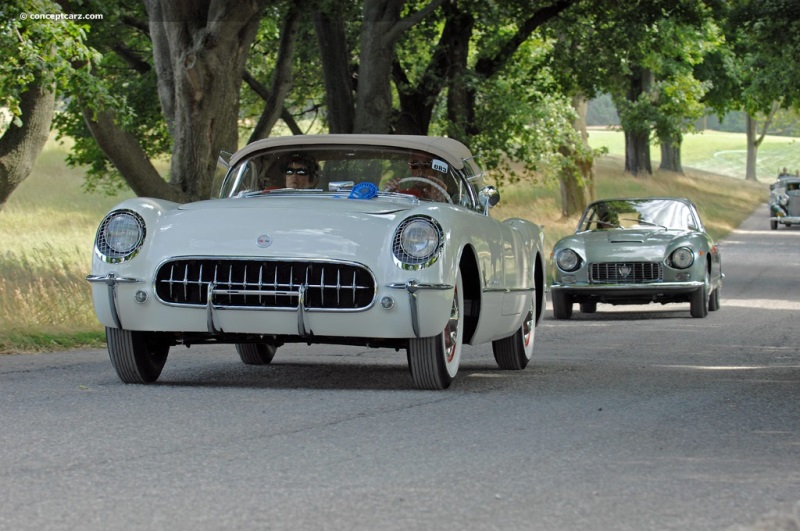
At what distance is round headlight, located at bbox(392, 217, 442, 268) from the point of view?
316 inches

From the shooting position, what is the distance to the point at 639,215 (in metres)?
18.0

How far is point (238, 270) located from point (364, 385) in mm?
1272

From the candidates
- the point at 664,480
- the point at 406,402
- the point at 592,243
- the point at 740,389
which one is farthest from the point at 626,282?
the point at 664,480

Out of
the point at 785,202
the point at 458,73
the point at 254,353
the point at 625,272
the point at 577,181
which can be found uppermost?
the point at 458,73

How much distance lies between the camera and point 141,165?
783 inches

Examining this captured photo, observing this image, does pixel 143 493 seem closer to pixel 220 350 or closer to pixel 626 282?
pixel 220 350

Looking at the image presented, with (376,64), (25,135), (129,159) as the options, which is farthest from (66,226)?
(129,159)

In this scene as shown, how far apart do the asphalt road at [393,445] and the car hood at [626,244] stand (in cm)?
558

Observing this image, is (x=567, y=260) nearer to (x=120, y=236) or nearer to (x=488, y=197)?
(x=488, y=197)

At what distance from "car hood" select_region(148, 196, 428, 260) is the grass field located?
4.09 m

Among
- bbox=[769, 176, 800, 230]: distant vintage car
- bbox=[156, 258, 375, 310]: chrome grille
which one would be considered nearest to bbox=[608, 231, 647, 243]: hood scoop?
bbox=[156, 258, 375, 310]: chrome grille

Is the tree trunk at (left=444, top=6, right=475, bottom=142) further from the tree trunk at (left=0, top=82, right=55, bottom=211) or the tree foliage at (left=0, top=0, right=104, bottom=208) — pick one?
the tree foliage at (left=0, top=0, right=104, bottom=208)

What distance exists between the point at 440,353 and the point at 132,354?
1.86 metres

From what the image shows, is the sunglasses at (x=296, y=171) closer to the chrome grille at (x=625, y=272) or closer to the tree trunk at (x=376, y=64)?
the chrome grille at (x=625, y=272)
